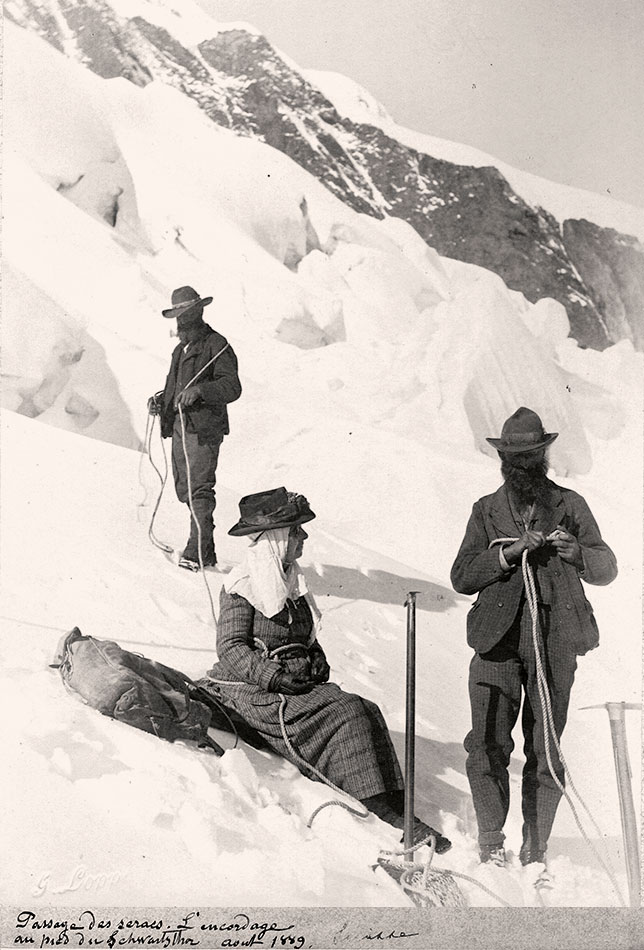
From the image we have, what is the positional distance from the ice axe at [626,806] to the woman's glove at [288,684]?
969mm

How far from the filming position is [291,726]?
360cm

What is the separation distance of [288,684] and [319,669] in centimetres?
16

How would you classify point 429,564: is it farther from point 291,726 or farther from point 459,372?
point 291,726

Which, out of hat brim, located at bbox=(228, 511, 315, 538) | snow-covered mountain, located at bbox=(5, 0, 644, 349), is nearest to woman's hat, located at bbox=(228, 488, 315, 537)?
hat brim, located at bbox=(228, 511, 315, 538)

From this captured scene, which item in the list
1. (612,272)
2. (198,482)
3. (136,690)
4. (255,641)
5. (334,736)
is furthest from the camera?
(612,272)

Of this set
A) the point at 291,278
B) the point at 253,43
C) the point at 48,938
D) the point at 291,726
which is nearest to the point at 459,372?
the point at 291,278

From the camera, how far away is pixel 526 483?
387cm

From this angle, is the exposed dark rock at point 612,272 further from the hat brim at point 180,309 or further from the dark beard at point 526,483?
the hat brim at point 180,309

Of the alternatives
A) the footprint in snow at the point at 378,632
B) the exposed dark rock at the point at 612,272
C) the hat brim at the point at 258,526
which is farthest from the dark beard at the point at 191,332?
the exposed dark rock at the point at 612,272

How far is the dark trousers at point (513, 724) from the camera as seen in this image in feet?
12.1

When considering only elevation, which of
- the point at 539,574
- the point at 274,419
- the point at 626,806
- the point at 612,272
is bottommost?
the point at 626,806

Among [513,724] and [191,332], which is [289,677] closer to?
[513,724]

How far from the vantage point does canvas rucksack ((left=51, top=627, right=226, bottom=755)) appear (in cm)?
349
